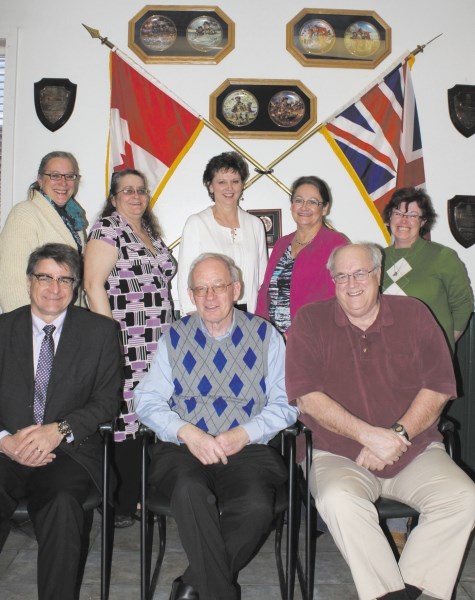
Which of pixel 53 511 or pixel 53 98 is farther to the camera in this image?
pixel 53 98

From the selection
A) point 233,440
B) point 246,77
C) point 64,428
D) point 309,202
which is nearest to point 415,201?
point 309,202

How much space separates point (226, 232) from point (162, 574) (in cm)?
154

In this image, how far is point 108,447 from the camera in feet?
6.95

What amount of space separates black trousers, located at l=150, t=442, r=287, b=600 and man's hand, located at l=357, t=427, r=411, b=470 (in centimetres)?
32

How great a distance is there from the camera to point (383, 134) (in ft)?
12.4

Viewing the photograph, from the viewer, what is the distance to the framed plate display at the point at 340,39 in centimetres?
373

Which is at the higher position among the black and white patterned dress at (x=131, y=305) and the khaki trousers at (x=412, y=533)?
the black and white patterned dress at (x=131, y=305)

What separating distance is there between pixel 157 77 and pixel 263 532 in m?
2.77

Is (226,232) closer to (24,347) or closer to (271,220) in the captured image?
(271,220)

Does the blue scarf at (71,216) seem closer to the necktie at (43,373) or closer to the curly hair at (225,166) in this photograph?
the curly hair at (225,166)

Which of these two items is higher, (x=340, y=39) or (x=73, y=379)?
(x=340, y=39)

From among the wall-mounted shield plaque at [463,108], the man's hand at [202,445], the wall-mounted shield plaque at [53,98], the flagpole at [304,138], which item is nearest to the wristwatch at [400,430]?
the man's hand at [202,445]

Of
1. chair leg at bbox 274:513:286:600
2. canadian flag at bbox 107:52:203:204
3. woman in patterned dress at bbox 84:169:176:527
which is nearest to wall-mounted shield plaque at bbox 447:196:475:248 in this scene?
canadian flag at bbox 107:52:203:204

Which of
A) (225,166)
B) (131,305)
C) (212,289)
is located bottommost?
(131,305)
